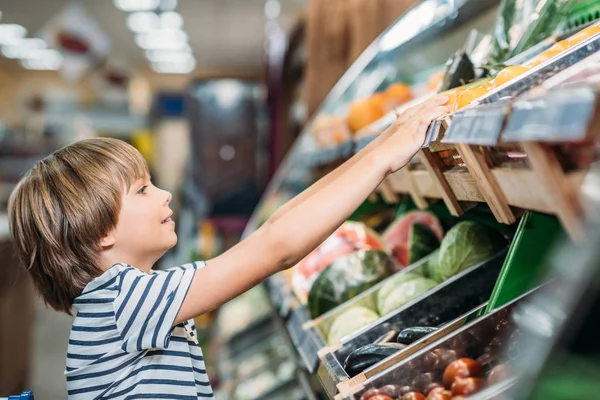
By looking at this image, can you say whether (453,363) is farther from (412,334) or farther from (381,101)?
(381,101)

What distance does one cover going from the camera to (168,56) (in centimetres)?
1490

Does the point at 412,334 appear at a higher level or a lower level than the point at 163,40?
lower

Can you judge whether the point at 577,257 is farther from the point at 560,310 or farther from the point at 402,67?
the point at 402,67

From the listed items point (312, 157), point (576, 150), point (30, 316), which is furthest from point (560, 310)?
point (30, 316)

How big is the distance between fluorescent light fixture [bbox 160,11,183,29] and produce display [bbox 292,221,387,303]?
843 cm

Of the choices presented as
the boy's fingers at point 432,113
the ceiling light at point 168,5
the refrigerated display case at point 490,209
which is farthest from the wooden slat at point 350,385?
the ceiling light at point 168,5

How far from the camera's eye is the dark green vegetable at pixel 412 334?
1392 millimetres

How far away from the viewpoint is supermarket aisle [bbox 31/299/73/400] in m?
4.92

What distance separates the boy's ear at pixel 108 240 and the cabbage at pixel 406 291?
0.74 meters

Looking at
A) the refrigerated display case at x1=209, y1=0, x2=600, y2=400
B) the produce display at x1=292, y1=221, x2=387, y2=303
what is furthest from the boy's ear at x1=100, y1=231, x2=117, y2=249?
the produce display at x1=292, y1=221, x2=387, y2=303

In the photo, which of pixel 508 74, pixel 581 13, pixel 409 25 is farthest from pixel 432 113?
pixel 409 25

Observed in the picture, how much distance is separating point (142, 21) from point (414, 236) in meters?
9.97

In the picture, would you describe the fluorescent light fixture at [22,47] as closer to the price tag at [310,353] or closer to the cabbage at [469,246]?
the price tag at [310,353]

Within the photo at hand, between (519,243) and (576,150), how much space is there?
44 centimetres
